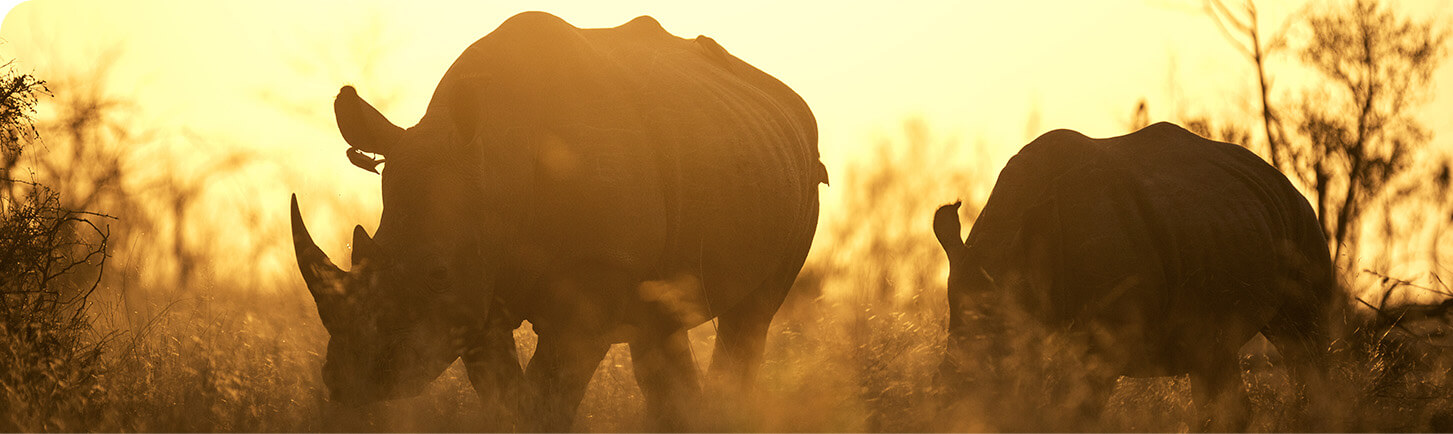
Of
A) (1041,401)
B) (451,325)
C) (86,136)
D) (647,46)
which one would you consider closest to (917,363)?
(1041,401)

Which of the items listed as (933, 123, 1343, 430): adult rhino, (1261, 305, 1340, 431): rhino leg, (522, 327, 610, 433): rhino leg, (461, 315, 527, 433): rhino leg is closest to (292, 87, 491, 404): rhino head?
(461, 315, 527, 433): rhino leg

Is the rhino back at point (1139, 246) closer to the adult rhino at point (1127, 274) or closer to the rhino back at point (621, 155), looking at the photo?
the adult rhino at point (1127, 274)

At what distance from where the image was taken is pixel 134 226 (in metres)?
10.2

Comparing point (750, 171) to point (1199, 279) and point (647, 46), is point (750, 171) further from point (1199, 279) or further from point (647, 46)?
point (1199, 279)

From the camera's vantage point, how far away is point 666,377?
6.34 meters

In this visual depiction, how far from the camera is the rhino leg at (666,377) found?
6.23 metres

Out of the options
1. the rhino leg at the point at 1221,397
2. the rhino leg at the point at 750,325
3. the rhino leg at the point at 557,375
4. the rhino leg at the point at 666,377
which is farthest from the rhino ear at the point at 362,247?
the rhino leg at the point at 1221,397

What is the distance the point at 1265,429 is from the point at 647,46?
328 centimetres

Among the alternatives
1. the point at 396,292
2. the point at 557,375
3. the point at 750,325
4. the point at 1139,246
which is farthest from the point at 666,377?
the point at 1139,246

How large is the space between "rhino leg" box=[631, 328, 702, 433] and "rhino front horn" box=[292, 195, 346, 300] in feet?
5.72

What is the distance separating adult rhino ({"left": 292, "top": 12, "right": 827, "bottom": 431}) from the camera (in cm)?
476

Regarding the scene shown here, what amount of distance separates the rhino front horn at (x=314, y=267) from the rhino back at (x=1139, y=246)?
290 cm

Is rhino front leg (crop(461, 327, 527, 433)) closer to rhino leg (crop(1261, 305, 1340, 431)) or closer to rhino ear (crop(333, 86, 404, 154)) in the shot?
rhino ear (crop(333, 86, 404, 154))

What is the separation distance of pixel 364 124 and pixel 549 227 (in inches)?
28.0
